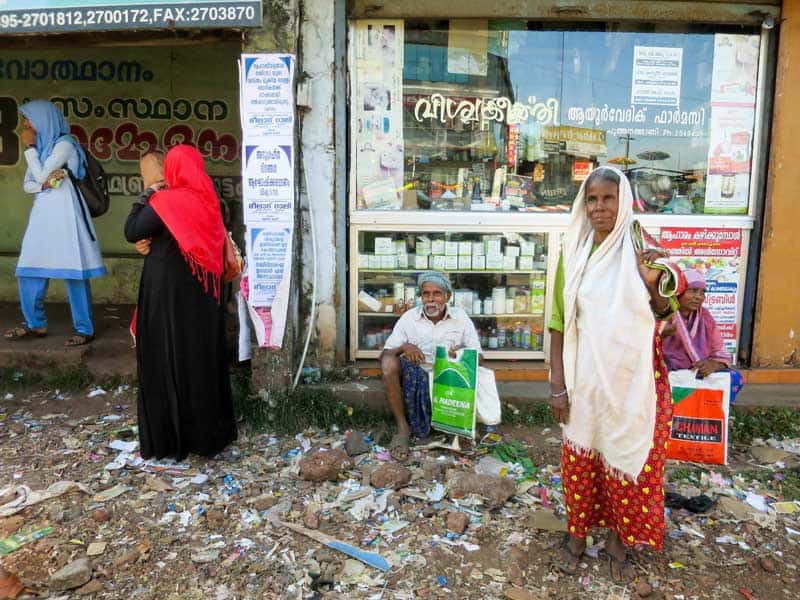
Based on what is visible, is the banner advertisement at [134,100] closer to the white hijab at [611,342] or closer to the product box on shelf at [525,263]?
the product box on shelf at [525,263]

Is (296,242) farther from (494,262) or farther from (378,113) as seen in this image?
(494,262)

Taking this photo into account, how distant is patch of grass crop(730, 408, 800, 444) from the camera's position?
454 centimetres

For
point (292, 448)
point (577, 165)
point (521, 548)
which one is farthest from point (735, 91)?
point (292, 448)

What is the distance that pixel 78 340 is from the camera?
17.6 ft

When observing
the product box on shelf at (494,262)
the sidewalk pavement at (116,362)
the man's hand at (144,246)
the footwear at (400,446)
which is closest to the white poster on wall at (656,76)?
the product box on shelf at (494,262)

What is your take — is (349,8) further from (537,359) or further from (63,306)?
(63,306)

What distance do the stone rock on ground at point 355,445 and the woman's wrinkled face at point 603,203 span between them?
2.21 metres

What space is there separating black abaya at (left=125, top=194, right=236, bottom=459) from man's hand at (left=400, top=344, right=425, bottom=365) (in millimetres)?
1209

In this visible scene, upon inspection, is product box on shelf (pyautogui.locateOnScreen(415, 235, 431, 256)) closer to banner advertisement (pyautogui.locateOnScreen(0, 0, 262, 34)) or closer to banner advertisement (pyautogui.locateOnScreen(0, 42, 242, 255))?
banner advertisement (pyautogui.locateOnScreen(0, 0, 262, 34))

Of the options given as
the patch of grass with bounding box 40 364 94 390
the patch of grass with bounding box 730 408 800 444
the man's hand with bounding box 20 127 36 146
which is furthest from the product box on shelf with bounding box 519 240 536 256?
the man's hand with bounding box 20 127 36 146

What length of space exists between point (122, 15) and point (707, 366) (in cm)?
427

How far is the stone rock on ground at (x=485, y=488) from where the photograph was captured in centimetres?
361

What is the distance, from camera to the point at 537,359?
5.30 meters

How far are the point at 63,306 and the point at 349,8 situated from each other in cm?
427
